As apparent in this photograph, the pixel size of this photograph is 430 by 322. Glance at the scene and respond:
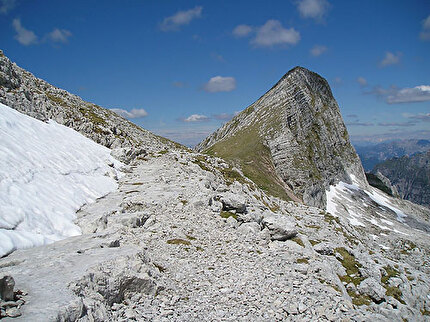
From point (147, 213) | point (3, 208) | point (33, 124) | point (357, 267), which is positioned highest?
point (33, 124)

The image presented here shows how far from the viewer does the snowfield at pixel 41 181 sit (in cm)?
1930

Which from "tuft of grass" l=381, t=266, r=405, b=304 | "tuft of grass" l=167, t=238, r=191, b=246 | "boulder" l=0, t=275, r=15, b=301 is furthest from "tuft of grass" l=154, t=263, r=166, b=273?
"tuft of grass" l=381, t=266, r=405, b=304

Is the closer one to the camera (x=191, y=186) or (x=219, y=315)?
(x=219, y=315)

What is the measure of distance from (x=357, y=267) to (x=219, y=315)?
22556mm

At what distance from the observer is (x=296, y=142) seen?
133750 millimetres

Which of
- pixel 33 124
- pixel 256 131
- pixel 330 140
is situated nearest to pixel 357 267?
pixel 33 124

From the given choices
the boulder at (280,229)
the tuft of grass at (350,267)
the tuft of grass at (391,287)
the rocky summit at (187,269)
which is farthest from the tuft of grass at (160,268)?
the tuft of grass at (391,287)

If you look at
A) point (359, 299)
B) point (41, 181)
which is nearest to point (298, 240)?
point (359, 299)

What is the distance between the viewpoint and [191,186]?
34.4 meters

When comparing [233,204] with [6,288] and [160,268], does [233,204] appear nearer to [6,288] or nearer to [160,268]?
[160,268]

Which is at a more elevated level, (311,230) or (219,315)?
(219,315)

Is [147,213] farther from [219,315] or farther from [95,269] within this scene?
[219,315]

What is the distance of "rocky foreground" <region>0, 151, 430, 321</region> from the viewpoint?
1200 centimetres

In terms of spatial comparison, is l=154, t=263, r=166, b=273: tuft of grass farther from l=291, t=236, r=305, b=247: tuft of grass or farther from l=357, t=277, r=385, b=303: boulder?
l=357, t=277, r=385, b=303: boulder
